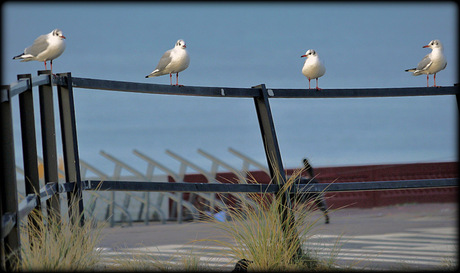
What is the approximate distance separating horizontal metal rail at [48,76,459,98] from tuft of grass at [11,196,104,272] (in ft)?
2.70

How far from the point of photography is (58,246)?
3297mm

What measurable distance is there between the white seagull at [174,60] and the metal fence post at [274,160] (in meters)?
1.53

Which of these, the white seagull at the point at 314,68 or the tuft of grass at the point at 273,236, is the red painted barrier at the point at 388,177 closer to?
the white seagull at the point at 314,68

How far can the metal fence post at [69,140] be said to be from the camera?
3694 mm

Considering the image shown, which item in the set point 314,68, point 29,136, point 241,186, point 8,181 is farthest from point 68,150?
point 314,68

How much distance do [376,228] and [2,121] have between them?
8.37 m

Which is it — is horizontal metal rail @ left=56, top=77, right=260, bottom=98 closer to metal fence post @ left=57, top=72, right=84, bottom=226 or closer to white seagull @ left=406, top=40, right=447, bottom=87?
metal fence post @ left=57, top=72, right=84, bottom=226

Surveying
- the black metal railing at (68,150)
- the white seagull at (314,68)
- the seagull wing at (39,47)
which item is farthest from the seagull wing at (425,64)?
the seagull wing at (39,47)

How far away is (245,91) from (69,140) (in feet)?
4.04

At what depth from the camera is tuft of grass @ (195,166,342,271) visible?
3793mm

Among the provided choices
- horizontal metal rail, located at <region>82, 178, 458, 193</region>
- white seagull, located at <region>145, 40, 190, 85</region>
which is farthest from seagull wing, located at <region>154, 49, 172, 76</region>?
horizontal metal rail, located at <region>82, 178, 458, 193</region>

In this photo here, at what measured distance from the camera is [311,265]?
3.96m

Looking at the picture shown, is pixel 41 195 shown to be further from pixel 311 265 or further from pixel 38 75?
pixel 311 265

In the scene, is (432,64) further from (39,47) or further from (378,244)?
(39,47)
